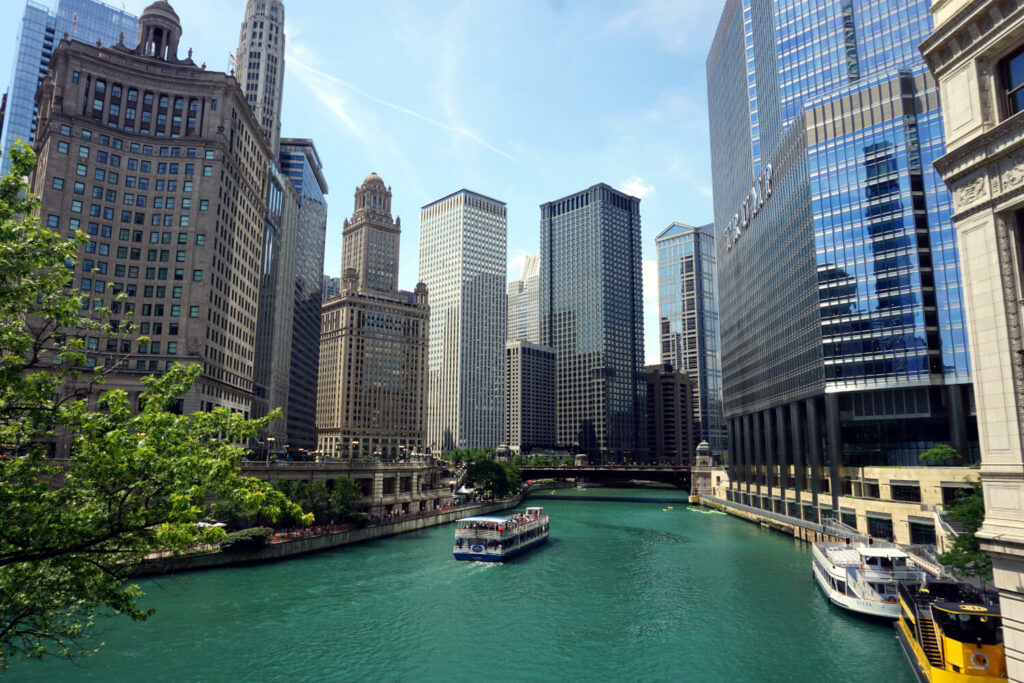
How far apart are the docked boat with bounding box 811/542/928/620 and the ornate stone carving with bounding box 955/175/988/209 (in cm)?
3938

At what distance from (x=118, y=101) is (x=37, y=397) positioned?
108 metres

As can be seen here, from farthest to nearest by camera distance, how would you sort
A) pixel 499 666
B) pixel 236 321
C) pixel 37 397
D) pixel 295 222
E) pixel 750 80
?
pixel 295 222 < pixel 750 80 < pixel 236 321 < pixel 499 666 < pixel 37 397

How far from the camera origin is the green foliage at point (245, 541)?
72.2m

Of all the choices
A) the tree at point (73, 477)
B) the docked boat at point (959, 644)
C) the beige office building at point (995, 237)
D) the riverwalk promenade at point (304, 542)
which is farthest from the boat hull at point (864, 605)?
the tree at point (73, 477)

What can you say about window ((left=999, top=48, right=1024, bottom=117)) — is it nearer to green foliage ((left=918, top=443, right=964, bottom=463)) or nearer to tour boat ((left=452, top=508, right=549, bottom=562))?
green foliage ((left=918, top=443, right=964, bottom=463))

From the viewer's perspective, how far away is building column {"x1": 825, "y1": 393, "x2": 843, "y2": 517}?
96.9 meters

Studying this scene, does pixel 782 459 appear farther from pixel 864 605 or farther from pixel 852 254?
pixel 864 605

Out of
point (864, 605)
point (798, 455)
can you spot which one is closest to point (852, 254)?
point (798, 455)

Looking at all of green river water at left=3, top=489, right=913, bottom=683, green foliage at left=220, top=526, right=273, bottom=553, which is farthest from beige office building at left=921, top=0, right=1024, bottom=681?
green foliage at left=220, top=526, right=273, bottom=553

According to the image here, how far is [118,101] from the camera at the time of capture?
10400 cm

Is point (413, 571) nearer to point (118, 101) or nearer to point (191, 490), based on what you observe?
point (191, 490)

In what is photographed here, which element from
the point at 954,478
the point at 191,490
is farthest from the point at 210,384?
the point at 954,478

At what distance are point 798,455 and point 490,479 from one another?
73119 millimetres

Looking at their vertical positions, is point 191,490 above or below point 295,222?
below
